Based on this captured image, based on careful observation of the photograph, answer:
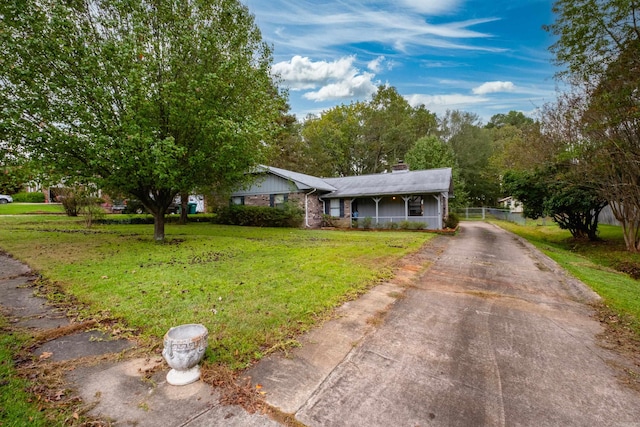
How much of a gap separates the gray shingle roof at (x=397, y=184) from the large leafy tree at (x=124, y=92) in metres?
10.4

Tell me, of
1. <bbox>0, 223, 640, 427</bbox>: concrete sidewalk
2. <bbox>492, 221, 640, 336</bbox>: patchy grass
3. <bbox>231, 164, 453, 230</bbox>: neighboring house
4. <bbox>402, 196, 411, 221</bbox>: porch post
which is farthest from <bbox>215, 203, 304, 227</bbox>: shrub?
<bbox>0, 223, 640, 427</bbox>: concrete sidewalk

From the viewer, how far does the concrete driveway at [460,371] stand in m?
2.38

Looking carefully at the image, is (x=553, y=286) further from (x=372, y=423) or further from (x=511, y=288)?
(x=372, y=423)

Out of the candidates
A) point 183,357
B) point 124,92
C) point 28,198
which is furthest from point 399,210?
point 28,198

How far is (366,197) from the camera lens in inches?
778

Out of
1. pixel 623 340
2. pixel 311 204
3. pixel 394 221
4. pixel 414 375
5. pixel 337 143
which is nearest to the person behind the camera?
pixel 414 375

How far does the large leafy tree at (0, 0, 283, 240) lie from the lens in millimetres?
7648

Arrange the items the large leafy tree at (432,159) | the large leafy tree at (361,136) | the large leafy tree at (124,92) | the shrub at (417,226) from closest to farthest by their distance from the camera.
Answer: the large leafy tree at (124,92)
the shrub at (417,226)
the large leafy tree at (432,159)
the large leafy tree at (361,136)

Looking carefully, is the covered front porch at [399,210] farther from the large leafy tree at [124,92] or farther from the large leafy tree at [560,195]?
the large leafy tree at [124,92]

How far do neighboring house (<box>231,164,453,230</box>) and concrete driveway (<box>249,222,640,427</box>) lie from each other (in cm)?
1318

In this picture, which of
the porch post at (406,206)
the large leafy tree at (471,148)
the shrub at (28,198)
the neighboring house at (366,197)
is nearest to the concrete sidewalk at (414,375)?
the porch post at (406,206)

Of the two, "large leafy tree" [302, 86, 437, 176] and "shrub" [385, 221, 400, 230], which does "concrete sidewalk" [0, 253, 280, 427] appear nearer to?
"shrub" [385, 221, 400, 230]

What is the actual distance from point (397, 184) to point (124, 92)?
15561 mm

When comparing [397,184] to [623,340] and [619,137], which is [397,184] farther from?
[623,340]
